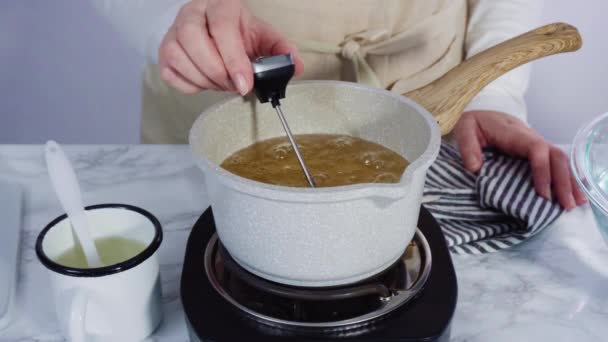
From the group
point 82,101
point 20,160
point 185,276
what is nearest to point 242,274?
point 185,276

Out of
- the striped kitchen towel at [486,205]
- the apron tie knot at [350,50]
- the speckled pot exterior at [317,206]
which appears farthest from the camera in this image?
the apron tie knot at [350,50]

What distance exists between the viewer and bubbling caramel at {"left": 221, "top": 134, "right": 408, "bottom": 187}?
63 centimetres

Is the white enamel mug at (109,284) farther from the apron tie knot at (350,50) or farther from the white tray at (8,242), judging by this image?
the apron tie knot at (350,50)

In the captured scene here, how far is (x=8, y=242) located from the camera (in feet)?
2.48

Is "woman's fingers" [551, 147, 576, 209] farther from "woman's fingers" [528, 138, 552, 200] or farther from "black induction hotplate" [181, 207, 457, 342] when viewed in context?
"black induction hotplate" [181, 207, 457, 342]

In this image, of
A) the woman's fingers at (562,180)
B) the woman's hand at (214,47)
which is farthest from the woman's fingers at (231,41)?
the woman's fingers at (562,180)

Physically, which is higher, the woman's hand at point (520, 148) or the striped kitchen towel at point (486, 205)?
the woman's hand at point (520, 148)

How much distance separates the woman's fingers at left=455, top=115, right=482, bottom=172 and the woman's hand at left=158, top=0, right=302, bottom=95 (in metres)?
0.27

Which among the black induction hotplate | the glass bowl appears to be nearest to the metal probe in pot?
the black induction hotplate

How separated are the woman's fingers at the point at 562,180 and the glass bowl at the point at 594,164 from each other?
72mm

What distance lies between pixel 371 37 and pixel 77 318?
630mm

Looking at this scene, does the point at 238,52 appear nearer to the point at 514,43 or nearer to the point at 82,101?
the point at 514,43

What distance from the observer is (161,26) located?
98 cm

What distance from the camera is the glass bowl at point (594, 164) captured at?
26.2 inches
